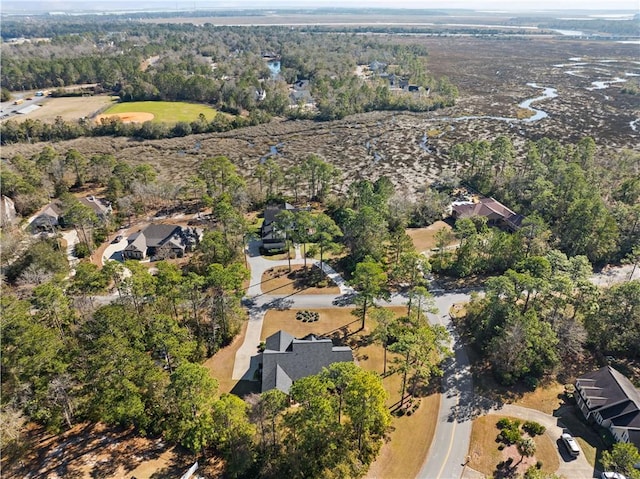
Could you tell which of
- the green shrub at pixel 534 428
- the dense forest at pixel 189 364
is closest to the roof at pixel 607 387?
the green shrub at pixel 534 428

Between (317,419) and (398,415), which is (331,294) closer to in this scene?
(398,415)

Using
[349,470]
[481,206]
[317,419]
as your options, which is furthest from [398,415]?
[481,206]

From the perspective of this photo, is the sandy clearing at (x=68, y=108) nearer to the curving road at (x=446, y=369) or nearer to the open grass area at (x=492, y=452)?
the curving road at (x=446, y=369)

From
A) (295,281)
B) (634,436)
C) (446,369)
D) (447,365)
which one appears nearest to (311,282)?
(295,281)

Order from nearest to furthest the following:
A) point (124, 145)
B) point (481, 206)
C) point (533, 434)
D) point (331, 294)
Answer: point (533, 434)
point (331, 294)
point (481, 206)
point (124, 145)

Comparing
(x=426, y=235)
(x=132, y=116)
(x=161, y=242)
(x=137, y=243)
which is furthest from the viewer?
(x=132, y=116)

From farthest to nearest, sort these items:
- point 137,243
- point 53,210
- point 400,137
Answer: point 400,137 < point 53,210 < point 137,243

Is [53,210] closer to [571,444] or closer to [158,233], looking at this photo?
[158,233]

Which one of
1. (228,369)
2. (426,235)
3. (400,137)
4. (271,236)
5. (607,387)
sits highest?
(400,137)
